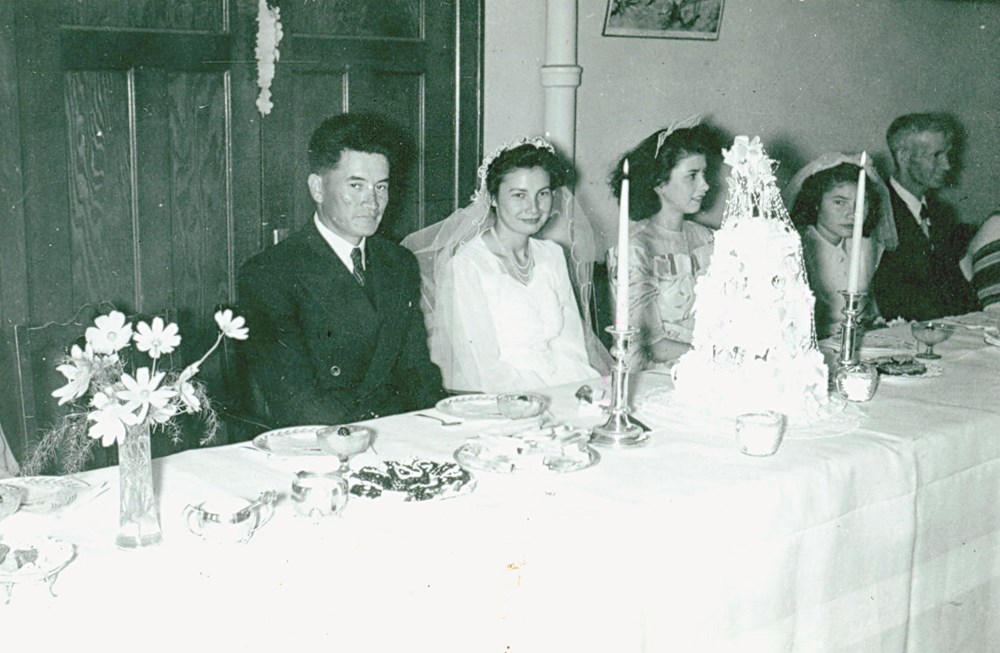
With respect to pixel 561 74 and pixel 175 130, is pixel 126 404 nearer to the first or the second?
pixel 175 130

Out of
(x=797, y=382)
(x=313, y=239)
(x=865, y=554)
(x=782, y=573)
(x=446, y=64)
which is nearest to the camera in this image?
(x=782, y=573)

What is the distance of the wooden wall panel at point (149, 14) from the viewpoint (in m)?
3.62

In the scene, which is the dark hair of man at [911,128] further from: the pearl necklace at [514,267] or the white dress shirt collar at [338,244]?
the white dress shirt collar at [338,244]

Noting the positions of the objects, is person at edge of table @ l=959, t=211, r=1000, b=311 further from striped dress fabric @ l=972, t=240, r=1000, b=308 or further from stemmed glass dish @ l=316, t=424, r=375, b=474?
stemmed glass dish @ l=316, t=424, r=375, b=474

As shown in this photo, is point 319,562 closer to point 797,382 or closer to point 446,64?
point 797,382

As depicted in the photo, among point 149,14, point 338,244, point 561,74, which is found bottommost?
point 338,244

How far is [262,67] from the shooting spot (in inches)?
161

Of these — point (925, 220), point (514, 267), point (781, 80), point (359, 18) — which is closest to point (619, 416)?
point (514, 267)

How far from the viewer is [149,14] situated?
378 cm

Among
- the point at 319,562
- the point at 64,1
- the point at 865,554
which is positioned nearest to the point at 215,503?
the point at 319,562

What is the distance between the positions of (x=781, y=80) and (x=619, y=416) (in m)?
4.12

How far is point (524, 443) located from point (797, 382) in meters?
0.77

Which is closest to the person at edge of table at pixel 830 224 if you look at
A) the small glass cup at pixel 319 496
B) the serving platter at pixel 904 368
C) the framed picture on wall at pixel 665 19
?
the framed picture on wall at pixel 665 19

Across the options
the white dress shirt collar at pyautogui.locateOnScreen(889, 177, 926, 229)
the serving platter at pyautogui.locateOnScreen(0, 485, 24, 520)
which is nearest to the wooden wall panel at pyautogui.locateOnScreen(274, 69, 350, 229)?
the serving platter at pyautogui.locateOnScreen(0, 485, 24, 520)
